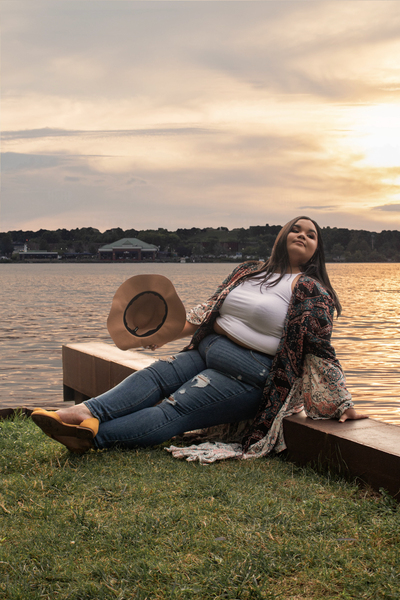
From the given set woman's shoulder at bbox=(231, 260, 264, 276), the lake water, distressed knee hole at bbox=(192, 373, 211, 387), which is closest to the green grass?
distressed knee hole at bbox=(192, 373, 211, 387)

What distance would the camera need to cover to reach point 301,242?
428cm

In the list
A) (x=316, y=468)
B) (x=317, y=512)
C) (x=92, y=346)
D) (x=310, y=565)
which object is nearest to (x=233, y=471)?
(x=316, y=468)

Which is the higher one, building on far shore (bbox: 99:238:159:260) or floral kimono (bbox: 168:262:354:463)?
building on far shore (bbox: 99:238:159:260)

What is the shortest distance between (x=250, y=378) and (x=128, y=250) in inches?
6820

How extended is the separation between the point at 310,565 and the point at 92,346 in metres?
4.69

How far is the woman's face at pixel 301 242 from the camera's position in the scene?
4.29 metres

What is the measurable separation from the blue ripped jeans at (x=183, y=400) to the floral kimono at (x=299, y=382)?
0.40ft

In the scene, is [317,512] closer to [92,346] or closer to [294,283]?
[294,283]

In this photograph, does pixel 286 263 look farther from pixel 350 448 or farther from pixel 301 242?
pixel 350 448

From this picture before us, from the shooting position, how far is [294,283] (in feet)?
13.7

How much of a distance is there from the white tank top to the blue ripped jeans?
0.28 feet

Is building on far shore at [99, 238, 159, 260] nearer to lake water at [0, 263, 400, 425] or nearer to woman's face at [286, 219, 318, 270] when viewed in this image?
lake water at [0, 263, 400, 425]

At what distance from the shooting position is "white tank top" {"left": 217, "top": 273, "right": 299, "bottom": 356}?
13.3 ft

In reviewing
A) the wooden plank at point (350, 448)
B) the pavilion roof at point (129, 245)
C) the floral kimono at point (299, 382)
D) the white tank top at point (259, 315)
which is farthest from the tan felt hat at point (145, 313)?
the pavilion roof at point (129, 245)
